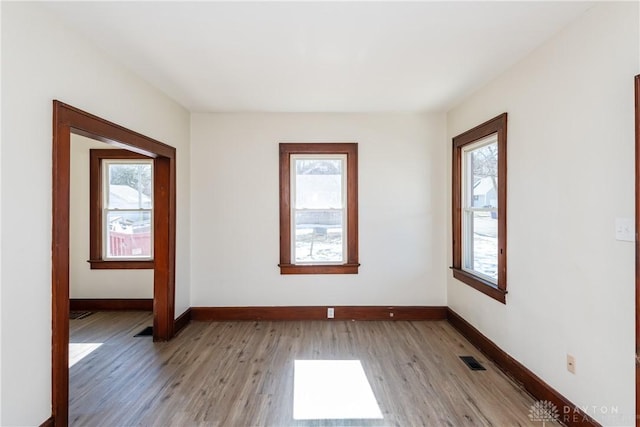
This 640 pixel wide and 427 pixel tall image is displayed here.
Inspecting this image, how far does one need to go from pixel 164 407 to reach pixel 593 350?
284 centimetres

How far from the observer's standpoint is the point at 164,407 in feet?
7.32

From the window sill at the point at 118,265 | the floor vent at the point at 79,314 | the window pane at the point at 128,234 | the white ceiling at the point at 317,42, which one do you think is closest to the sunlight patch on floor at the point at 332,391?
the white ceiling at the point at 317,42

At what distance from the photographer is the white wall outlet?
1612 mm

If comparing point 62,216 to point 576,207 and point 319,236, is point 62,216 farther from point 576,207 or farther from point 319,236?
point 576,207

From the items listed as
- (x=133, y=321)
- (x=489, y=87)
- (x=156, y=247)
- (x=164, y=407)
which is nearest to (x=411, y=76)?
(x=489, y=87)

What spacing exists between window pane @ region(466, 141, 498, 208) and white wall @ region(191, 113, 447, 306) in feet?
1.54

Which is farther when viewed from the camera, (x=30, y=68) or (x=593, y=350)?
(x=593, y=350)

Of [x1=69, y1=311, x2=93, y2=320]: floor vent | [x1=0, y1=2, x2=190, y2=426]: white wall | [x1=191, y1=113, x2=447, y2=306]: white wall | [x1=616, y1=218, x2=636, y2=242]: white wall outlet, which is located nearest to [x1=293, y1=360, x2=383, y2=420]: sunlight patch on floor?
[x1=191, y1=113, x2=447, y2=306]: white wall

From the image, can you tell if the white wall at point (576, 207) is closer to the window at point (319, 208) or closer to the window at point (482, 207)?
the window at point (482, 207)

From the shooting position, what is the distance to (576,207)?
1976mm

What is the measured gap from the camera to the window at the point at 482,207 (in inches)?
109

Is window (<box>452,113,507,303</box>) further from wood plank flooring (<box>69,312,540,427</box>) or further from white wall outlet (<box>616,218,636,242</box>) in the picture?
white wall outlet (<box>616,218,636,242</box>)

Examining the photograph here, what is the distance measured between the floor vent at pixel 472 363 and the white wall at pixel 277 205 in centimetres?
104

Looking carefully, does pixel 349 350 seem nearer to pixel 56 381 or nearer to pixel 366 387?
pixel 366 387
